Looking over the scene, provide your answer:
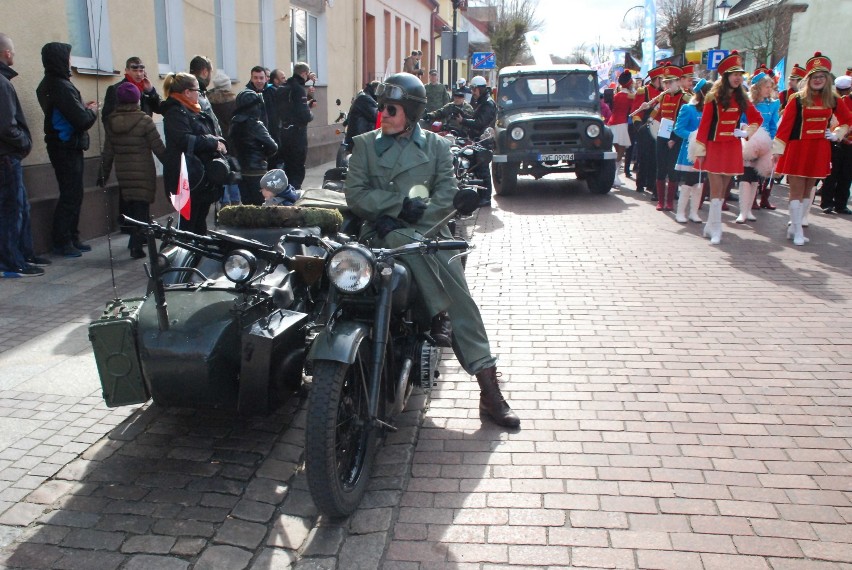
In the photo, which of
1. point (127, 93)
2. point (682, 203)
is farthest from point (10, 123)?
point (682, 203)

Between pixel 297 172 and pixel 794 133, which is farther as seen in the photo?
pixel 297 172

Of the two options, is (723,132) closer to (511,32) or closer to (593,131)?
(593,131)

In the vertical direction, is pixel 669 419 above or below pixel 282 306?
below

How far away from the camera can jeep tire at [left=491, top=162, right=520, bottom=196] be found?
538 inches

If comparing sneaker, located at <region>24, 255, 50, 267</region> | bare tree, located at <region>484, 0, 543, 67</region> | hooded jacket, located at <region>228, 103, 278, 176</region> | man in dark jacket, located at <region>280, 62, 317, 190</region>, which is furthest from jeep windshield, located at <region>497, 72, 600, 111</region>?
bare tree, located at <region>484, 0, 543, 67</region>

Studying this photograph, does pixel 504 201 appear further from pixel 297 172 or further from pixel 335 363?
pixel 335 363

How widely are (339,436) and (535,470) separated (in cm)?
100

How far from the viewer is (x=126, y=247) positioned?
880 centimetres

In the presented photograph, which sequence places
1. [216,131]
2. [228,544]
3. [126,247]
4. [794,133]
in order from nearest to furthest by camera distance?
[228,544] < [216,131] < [126,247] < [794,133]

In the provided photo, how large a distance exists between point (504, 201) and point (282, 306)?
9534 millimetres

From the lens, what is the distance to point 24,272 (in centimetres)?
738

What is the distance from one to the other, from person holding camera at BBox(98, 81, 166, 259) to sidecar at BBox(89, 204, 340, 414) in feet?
14.9

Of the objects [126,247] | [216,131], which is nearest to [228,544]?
[216,131]

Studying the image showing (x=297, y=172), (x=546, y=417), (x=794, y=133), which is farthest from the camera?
(x=297, y=172)
